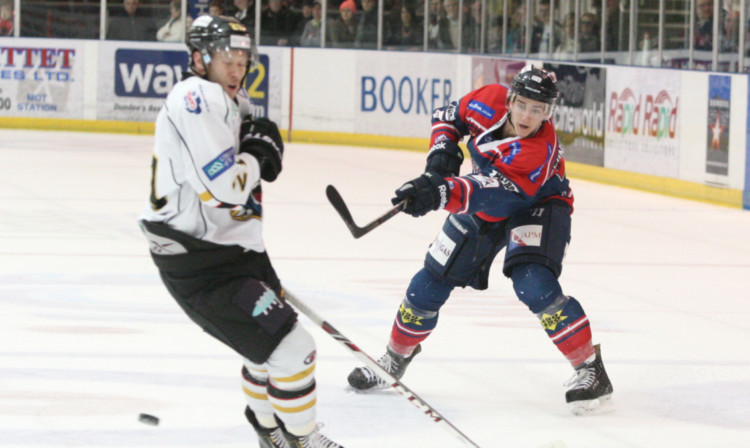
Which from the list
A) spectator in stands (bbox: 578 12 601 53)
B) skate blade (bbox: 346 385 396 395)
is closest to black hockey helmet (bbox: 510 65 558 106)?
skate blade (bbox: 346 385 396 395)

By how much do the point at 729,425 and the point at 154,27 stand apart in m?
9.91

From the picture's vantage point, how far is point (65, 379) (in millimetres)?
3711

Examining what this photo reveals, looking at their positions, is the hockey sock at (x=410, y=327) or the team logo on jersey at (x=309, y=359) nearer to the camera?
the team logo on jersey at (x=309, y=359)

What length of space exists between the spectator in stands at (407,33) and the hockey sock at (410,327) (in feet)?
28.3

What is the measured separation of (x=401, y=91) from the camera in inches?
455

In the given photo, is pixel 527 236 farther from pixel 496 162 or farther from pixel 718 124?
pixel 718 124

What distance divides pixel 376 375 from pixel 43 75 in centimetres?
918

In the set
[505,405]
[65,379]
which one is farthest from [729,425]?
[65,379]

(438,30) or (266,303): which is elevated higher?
(438,30)

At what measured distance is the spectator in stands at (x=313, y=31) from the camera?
1234 centimetres

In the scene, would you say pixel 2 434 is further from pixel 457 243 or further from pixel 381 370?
pixel 457 243

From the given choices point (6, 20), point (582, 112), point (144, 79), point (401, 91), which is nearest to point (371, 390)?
point (582, 112)

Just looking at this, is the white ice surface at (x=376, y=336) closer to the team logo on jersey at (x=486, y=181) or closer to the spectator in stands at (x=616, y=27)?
the team logo on jersey at (x=486, y=181)

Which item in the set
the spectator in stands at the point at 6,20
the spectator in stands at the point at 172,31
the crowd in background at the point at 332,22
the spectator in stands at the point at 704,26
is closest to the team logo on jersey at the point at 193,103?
the spectator in stands at the point at 704,26
